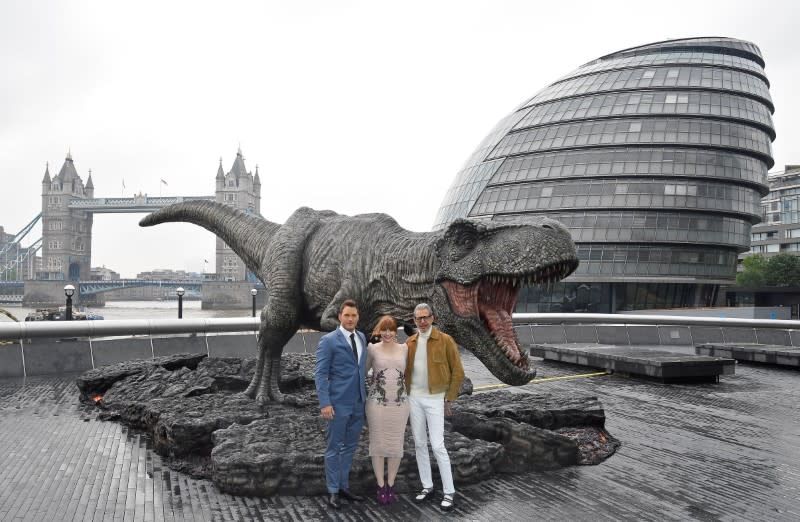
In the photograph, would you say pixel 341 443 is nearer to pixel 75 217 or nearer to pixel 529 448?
pixel 529 448

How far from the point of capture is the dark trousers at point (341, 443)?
4.16 meters

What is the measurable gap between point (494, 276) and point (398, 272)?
1045 millimetres

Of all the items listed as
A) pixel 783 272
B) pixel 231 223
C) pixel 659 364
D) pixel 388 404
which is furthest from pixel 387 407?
pixel 783 272

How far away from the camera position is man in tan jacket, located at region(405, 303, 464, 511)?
4215mm

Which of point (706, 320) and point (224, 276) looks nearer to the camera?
point (706, 320)

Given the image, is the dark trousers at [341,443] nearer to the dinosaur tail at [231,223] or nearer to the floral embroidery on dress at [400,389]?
the floral embroidery on dress at [400,389]

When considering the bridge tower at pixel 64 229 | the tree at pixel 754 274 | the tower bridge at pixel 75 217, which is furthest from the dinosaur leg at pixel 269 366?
the bridge tower at pixel 64 229

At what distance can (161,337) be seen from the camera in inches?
451

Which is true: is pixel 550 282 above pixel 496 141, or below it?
below

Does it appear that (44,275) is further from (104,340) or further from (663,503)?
(663,503)

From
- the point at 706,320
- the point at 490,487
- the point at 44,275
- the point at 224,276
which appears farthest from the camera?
the point at 44,275

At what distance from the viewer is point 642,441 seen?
619 centimetres

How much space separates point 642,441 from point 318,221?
4.20 metres

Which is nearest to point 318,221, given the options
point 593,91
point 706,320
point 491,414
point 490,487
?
point 491,414
